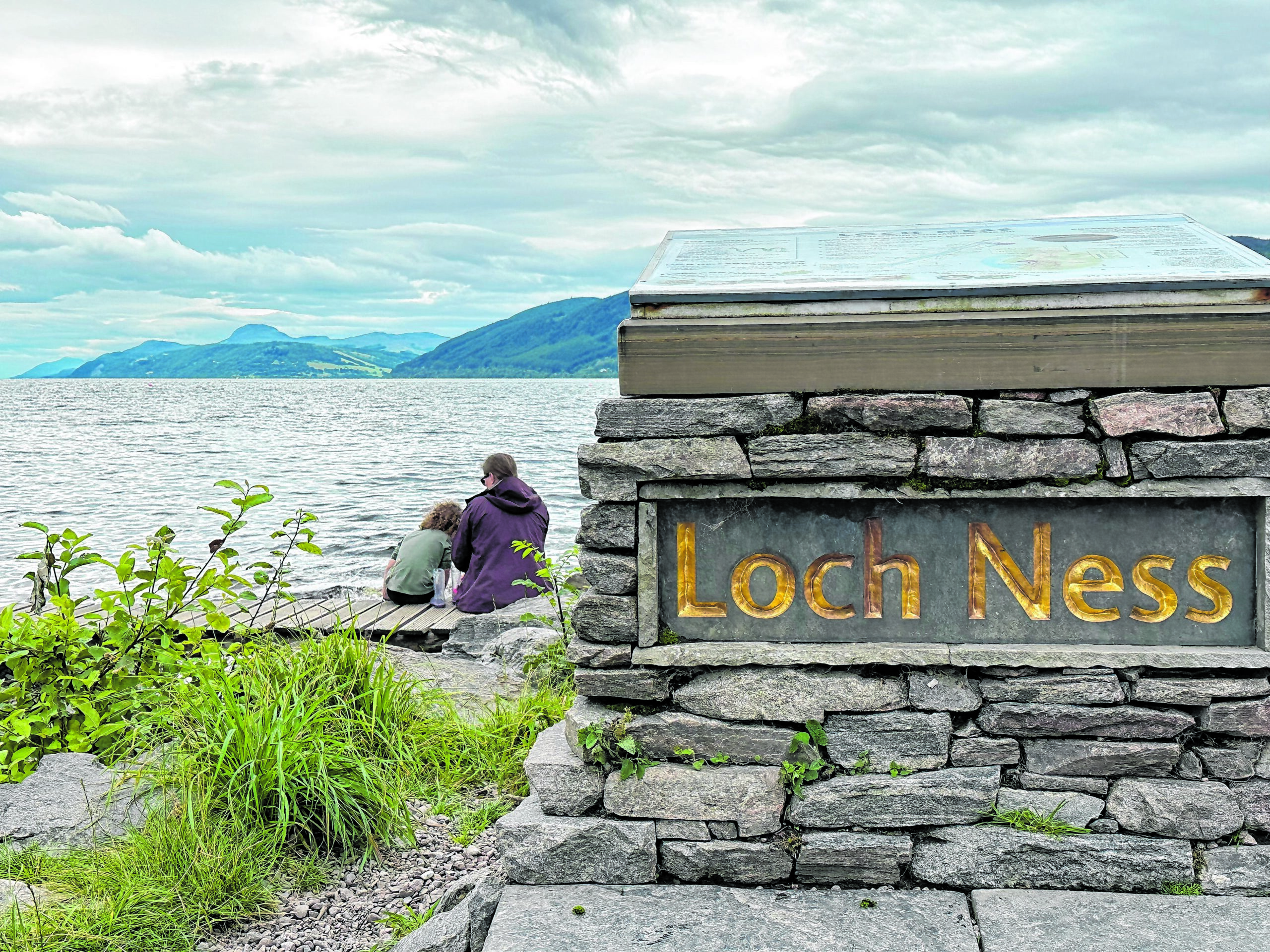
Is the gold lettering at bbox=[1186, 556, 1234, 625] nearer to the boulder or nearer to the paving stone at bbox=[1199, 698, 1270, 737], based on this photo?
the paving stone at bbox=[1199, 698, 1270, 737]

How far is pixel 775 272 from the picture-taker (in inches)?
140

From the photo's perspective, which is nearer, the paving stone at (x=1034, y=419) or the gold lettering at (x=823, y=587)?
the paving stone at (x=1034, y=419)

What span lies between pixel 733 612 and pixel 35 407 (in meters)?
87.2

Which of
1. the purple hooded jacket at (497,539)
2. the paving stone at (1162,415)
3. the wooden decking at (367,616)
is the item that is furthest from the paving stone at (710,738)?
the purple hooded jacket at (497,539)

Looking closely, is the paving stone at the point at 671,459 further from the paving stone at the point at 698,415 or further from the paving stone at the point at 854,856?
the paving stone at the point at 854,856

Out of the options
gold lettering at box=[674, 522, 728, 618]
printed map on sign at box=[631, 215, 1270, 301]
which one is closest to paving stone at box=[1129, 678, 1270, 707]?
printed map on sign at box=[631, 215, 1270, 301]

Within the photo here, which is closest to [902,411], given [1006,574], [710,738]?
[1006,574]

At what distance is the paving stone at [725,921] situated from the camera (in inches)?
118

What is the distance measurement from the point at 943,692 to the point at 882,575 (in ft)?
1.40

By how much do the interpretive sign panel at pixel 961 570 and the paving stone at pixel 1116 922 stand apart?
0.82 meters

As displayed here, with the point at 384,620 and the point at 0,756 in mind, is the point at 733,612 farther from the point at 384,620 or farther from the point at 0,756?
the point at 384,620

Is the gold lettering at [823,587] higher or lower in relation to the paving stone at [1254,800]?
higher

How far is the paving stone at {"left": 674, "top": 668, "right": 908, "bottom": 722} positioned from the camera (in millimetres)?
3348

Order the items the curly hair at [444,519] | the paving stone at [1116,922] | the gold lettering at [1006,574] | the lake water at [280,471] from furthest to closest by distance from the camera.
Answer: the lake water at [280,471] < the curly hair at [444,519] < the gold lettering at [1006,574] < the paving stone at [1116,922]
